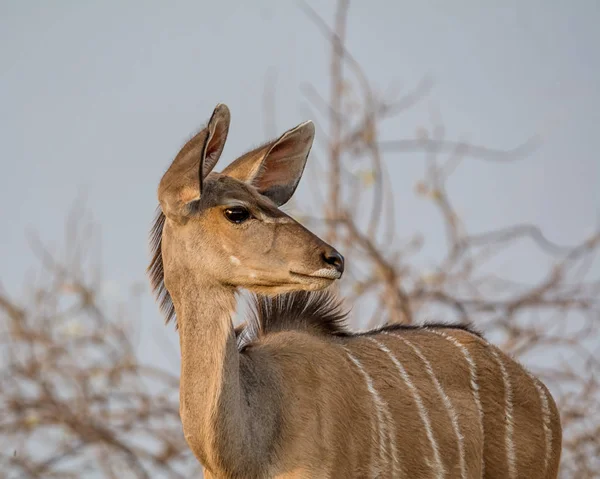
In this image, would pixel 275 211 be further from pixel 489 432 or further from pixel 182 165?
pixel 489 432

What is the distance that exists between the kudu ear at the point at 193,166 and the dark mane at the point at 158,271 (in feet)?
0.85

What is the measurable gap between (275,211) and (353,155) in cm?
531

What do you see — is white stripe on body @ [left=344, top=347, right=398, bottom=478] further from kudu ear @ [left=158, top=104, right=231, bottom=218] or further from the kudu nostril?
kudu ear @ [left=158, top=104, right=231, bottom=218]

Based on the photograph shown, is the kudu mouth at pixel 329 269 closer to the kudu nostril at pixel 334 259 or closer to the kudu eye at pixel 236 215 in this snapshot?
the kudu nostril at pixel 334 259

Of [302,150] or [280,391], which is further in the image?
[302,150]

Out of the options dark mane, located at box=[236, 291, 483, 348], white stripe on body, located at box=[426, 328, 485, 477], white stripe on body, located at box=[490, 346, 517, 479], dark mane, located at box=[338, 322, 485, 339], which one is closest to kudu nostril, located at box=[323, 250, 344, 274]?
dark mane, located at box=[236, 291, 483, 348]

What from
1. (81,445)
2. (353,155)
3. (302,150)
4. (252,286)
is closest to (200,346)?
(252,286)

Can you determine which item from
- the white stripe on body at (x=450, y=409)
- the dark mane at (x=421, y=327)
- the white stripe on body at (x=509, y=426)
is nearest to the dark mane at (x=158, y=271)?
the dark mane at (x=421, y=327)

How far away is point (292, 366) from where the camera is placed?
5070 millimetres

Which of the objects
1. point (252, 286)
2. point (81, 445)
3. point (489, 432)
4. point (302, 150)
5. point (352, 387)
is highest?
point (302, 150)

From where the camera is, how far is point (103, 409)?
9531mm

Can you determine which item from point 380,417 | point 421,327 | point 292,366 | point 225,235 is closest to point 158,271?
point 225,235

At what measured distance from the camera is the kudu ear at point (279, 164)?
5.34 meters

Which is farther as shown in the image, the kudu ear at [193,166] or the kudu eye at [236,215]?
the kudu eye at [236,215]
